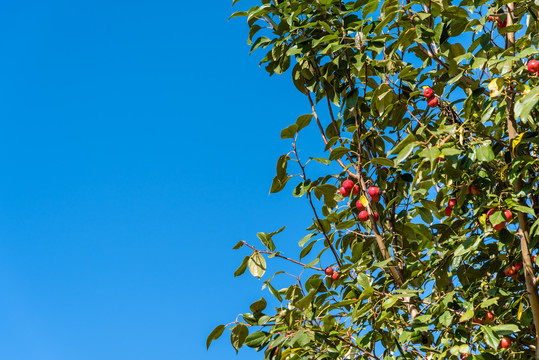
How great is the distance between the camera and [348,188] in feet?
7.88

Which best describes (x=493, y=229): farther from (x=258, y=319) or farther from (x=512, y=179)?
(x=258, y=319)

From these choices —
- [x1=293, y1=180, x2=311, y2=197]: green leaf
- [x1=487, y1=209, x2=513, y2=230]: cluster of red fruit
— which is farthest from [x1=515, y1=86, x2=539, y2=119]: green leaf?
[x1=293, y1=180, x2=311, y2=197]: green leaf

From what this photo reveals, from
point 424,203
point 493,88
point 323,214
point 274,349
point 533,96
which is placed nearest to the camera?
point 533,96

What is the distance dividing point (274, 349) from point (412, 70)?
4.43 feet

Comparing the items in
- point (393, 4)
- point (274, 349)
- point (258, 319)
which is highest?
point (393, 4)

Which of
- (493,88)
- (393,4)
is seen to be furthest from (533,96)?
(393,4)

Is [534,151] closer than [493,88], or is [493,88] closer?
[493,88]

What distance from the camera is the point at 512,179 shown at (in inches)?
82.7

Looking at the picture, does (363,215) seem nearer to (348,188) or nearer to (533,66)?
(348,188)

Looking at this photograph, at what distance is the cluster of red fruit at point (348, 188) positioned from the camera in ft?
7.82

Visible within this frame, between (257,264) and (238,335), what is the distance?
0.30 meters

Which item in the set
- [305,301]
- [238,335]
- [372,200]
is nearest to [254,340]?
[238,335]

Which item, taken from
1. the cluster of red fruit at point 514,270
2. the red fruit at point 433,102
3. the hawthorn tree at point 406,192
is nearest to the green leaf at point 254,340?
the hawthorn tree at point 406,192

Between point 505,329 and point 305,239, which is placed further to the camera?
point 305,239
